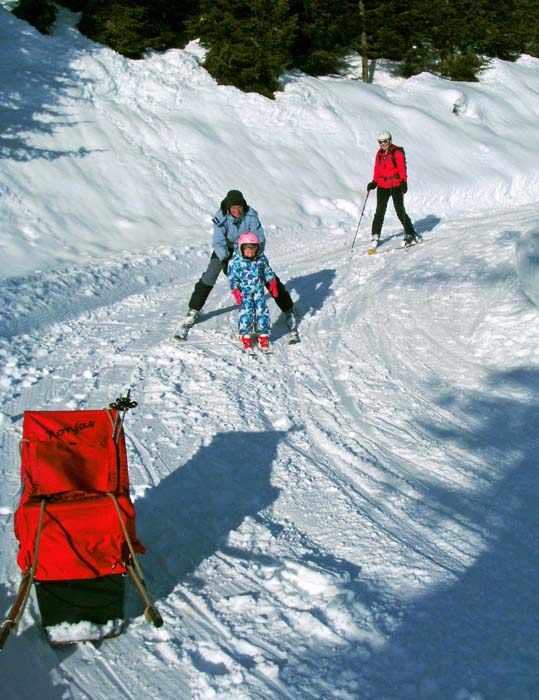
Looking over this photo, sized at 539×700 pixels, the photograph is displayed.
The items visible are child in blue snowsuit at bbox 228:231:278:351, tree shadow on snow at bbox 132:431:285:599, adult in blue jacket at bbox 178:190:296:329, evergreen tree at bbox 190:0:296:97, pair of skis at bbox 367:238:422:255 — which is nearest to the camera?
tree shadow on snow at bbox 132:431:285:599

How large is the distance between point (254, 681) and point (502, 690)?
1201mm

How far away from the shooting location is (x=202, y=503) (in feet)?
17.9

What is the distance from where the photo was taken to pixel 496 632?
3975 millimetres

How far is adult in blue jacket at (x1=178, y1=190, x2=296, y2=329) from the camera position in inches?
338

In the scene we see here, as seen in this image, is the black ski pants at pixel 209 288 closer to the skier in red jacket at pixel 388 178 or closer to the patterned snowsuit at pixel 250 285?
the patterned snowsuit at pixel 250 285

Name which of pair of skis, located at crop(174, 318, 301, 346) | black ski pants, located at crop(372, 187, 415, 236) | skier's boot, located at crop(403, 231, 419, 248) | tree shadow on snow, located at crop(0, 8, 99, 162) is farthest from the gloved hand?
tree shadow on snow, located at crop(0, 8, 99, 162)

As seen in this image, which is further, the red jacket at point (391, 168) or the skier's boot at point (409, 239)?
the skier's boot at point (409, 239)

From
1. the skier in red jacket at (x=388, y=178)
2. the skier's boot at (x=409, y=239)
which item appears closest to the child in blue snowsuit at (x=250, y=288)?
the skier in red jacket at (x=388, y=178)

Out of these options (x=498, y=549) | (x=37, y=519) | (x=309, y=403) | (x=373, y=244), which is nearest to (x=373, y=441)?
(x=309, y=403)

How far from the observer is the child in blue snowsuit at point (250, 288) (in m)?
8.39

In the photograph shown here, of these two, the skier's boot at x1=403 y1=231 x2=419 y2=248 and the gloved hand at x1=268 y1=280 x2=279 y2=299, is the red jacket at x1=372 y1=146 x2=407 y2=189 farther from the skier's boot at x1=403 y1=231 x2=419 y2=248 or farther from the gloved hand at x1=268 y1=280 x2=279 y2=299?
the gloved hand at x1=268 y1=280 x2=279 y2=299

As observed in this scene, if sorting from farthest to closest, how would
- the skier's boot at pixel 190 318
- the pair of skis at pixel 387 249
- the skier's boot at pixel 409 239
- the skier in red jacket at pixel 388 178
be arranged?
the skier's boot at pixel 409 239, the pair of skis at pixel 387 249, the skier in red jacket at pixel 388 178, the skier's boot at pixel 190 318

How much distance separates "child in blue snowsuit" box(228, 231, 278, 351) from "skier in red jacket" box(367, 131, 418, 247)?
4.51 metres

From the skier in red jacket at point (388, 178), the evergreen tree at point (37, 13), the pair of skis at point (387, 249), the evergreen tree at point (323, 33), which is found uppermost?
the evergreen tree at point (323, 33)
